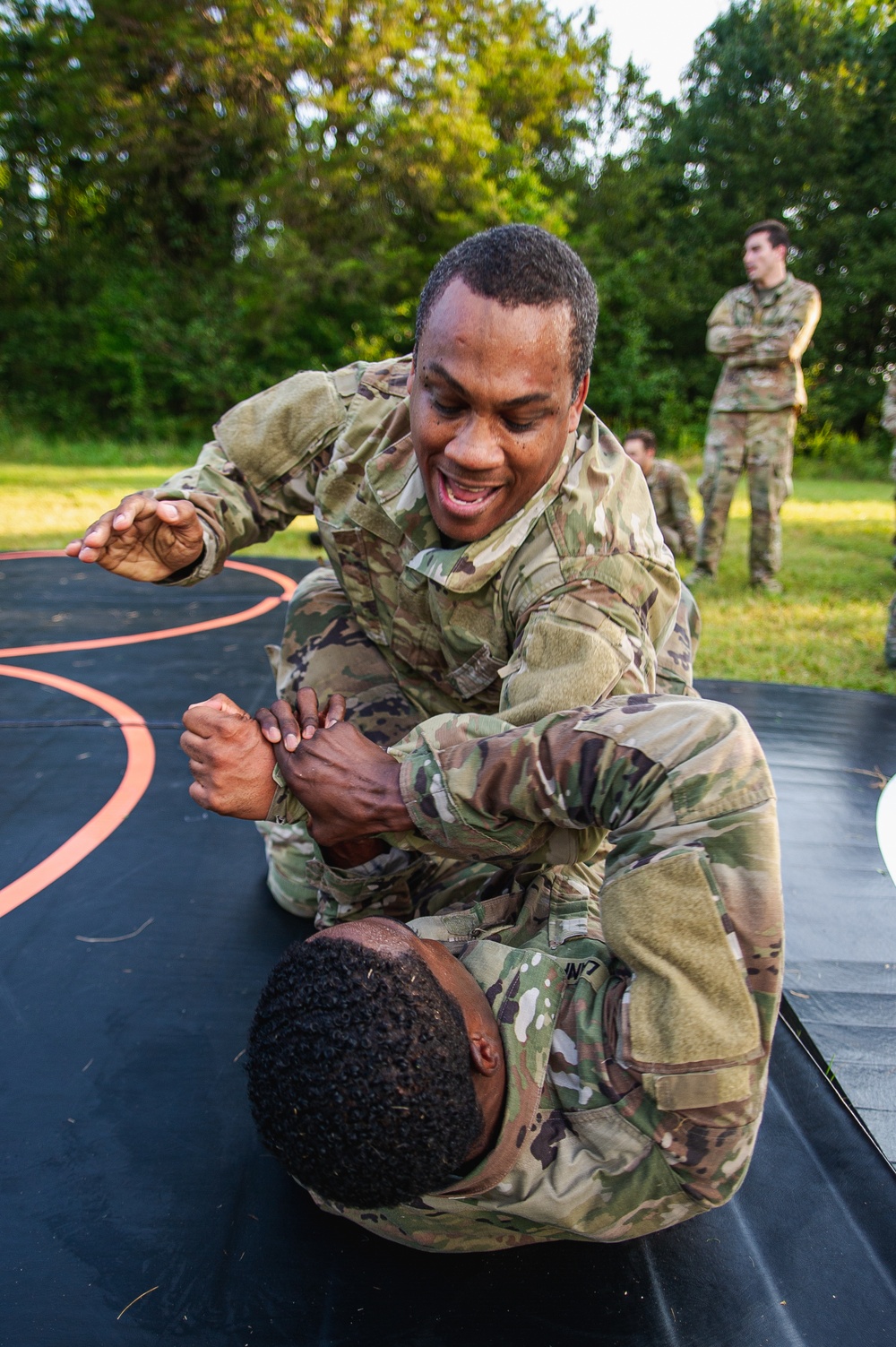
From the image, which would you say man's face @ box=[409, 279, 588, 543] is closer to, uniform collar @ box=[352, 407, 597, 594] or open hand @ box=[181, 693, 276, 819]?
uniform collar @ box=[352, 407, 597, 594]

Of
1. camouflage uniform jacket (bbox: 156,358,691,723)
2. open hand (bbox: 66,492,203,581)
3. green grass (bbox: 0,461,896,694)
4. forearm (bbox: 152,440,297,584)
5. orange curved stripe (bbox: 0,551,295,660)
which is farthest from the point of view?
green grass (bbox: 0,461,896,694)

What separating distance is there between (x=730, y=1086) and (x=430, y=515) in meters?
1.32

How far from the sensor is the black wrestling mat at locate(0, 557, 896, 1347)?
54.4 inches

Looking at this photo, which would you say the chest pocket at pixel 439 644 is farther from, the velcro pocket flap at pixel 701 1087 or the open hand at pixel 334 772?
the velcro pocket flap at pixel 701 1087

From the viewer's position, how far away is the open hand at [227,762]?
1740 millimetres

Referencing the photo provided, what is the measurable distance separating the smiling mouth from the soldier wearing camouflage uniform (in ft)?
1.86

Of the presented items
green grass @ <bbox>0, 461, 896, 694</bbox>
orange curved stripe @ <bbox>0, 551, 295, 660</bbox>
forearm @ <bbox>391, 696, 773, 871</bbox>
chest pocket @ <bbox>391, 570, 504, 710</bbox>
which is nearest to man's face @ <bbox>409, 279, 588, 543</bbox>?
chest pocket @ <bbox>391, 570, 504, 710</bbox>

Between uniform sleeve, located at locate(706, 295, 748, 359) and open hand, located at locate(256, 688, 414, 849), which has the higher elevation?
uniform sleeve, located at locate(706, 295, 748, 359)

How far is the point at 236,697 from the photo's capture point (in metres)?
3.76

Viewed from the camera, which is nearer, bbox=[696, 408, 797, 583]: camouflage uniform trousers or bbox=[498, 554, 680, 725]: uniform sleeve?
bbox=[498, 554, 680, 725]: uniform sleeve

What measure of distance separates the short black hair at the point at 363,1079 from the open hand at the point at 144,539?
112 cm

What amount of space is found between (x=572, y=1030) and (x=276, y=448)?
64.5 inches

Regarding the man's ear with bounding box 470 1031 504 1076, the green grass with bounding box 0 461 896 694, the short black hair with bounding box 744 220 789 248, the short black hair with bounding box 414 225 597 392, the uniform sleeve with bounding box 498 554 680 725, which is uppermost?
the short black hair with bounding box 744 220 789 248

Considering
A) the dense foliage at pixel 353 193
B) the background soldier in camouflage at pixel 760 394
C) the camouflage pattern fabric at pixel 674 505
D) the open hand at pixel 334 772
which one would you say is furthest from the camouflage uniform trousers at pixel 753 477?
the dense foliage at pixel 353 193
